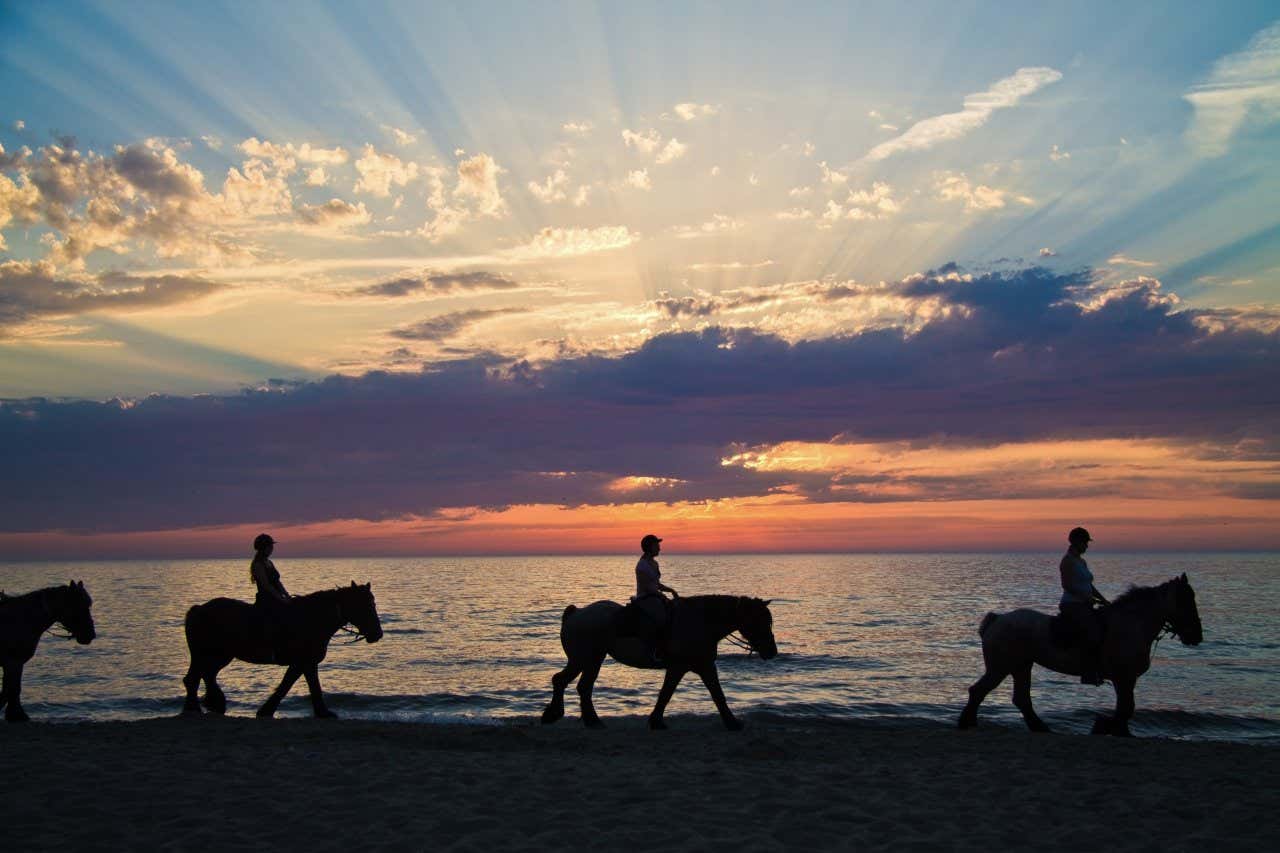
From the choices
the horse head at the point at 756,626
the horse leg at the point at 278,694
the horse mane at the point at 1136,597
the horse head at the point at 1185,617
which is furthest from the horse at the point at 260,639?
the horse head at the point at 1185,617

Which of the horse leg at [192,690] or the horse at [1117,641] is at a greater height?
the horse at [1117,641]

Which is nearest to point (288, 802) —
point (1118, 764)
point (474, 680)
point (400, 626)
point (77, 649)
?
point (1118, 764)

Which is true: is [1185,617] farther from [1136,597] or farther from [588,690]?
[588,690]

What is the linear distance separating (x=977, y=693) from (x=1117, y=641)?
2.34 metres

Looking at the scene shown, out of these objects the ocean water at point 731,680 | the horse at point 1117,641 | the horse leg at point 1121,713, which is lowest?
the ocean water at point 731,680

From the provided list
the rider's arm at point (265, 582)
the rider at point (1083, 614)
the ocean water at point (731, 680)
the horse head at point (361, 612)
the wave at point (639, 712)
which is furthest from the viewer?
the ocean water at point (731, 680)

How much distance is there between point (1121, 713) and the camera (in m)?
13.9

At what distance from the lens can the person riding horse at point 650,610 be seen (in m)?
14.2

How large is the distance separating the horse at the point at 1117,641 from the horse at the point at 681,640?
3.73 metres

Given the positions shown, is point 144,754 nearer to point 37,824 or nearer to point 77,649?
point 37,824

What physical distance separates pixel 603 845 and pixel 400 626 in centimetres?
3843

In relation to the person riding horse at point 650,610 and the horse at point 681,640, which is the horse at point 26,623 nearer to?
the horse at point 681,640

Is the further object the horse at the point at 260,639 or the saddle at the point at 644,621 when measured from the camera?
the horse at the point at 260,639

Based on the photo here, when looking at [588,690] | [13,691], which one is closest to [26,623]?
[13,691]
